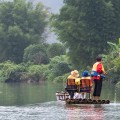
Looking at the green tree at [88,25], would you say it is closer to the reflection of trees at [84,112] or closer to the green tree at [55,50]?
the green tree at [55,50]

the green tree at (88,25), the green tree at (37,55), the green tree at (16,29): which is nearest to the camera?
the green tree at (88,25)

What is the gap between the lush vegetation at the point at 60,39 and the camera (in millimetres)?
53938

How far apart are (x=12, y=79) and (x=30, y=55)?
6079 millimetres

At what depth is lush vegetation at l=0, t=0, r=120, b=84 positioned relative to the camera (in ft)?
177

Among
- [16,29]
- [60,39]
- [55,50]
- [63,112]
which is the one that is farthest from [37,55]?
[63,112]

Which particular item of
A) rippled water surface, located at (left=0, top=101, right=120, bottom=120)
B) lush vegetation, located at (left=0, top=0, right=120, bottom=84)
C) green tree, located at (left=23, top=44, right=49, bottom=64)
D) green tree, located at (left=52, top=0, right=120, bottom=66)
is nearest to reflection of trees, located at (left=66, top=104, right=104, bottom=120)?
rippled water surface, located at (left=0, top=101, right=120, bottom=120)

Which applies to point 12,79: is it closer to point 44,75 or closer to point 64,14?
point 44,75

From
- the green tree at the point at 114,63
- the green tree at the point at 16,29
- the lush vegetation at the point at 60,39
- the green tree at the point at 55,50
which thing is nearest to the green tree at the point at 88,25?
the lush vegetation at the point at 60,39

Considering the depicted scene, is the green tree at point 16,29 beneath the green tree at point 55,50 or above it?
above

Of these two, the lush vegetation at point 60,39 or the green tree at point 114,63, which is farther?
the lush vegetation at point 60,39

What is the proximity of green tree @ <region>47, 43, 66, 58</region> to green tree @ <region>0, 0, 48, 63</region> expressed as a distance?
23.3ft

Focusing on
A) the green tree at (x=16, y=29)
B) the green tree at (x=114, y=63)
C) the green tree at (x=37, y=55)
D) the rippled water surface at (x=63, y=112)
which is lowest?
the rippled water surface at (x=63, y=112)

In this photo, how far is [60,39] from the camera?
184 ft

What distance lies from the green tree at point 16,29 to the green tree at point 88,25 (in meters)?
24.8
